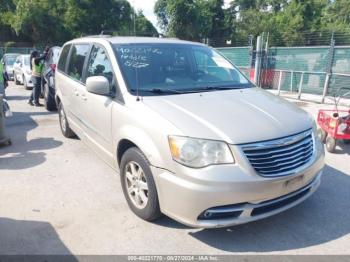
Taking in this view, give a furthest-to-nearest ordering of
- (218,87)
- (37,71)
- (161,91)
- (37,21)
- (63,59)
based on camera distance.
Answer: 1. (37,21)
2. (37,71)
3. (63,59)
4. (218,87)
5. (161,91)

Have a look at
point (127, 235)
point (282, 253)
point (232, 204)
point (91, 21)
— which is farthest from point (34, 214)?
point (91, 21)

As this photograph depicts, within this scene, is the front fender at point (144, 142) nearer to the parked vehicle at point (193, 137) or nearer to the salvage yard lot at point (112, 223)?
the parked vehicle at point (193, 137)

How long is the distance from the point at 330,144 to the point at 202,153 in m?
3.83

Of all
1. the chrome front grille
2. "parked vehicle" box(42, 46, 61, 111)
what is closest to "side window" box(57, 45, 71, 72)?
"parked vehicle" box(42, 46, 61, 111)

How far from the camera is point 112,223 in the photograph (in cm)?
354

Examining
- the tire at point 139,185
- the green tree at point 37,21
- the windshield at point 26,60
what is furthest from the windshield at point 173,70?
the green tree at point 37,21

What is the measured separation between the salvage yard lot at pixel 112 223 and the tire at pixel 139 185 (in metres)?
0.15

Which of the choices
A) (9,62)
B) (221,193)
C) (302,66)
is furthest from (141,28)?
(221,193)

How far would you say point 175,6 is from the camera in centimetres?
3412

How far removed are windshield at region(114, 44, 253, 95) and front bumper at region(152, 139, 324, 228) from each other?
3.80ft

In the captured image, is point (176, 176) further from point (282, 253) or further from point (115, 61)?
point (115, 61)

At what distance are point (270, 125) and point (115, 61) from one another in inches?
75.5

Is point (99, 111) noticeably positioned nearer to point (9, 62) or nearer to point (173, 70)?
point (173, 70)

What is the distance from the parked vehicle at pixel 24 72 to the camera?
14.3 m
